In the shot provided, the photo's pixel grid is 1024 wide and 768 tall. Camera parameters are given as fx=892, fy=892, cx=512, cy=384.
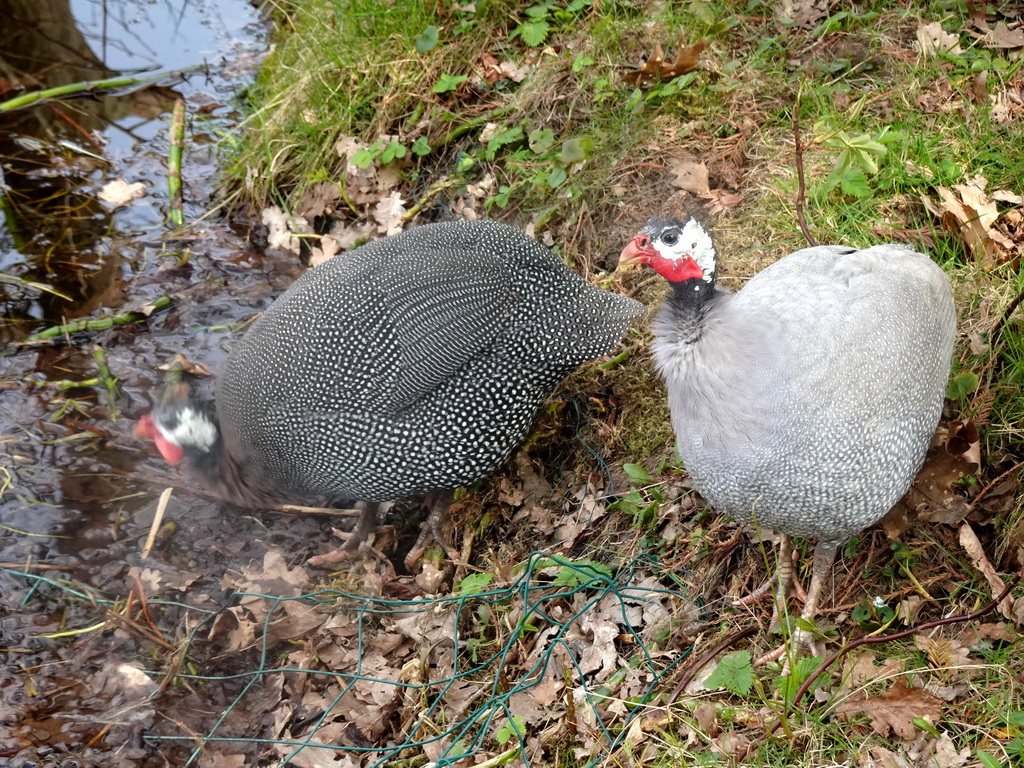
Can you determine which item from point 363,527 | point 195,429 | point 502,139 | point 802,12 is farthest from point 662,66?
point 195,429

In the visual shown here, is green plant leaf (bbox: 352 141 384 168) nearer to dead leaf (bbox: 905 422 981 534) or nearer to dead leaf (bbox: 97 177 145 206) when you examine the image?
dead leaf (bbox: 97 177 145 206)

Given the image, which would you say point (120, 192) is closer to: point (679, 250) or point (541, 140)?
point (541, 140)

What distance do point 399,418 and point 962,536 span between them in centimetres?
199

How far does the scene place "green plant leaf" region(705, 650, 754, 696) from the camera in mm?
2477

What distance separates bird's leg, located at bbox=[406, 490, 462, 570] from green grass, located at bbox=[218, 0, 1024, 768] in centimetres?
50

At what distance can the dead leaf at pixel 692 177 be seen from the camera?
412 centimetres

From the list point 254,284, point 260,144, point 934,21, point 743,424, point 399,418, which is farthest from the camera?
point 260,144

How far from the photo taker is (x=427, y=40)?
501cm

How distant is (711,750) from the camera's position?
2.52m

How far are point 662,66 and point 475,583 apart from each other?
270 cm

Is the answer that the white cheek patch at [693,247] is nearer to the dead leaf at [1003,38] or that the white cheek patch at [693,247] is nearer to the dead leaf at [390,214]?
the dead leaf at [1003,38]

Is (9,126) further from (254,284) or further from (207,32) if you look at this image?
(254,284)

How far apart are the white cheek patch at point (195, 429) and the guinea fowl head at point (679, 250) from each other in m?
2.17

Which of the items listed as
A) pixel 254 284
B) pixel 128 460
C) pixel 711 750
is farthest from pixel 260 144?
pixel 711 750
